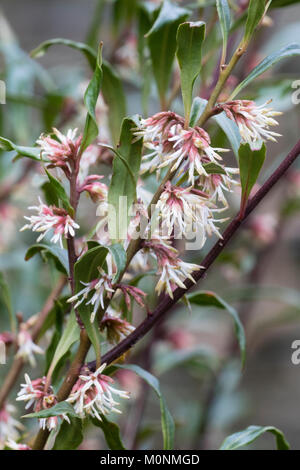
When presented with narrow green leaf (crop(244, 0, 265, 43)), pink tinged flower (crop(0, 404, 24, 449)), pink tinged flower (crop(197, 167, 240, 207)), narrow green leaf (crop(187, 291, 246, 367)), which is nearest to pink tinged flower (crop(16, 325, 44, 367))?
pink tinged flower (crop(0, 404, 24, 449))

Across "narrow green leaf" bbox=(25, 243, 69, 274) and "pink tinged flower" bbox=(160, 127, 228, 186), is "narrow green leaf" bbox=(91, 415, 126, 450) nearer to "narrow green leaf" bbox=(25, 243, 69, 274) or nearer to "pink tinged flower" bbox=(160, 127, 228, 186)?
"narrow green leaf" bbox=(25, 243, 69, 274)

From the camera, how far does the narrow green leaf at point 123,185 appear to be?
56cm

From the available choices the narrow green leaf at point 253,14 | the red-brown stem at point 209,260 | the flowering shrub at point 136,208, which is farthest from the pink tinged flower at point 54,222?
the narrow green leaf at point 253,14

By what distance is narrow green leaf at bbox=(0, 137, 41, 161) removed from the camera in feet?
1.78

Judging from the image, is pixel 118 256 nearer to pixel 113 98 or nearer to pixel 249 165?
pixel 249 165

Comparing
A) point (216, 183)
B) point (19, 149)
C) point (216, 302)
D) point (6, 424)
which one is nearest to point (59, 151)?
point (19, 149)

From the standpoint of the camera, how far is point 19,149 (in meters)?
0.55

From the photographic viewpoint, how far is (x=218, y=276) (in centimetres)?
185

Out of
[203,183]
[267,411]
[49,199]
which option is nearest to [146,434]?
[49,199]

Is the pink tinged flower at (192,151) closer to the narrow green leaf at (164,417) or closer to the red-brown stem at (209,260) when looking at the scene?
the red-brown stem at (209,260)

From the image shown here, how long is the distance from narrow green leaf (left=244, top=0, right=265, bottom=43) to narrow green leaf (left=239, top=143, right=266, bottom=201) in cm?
10

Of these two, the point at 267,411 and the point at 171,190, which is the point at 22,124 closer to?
the point at 171,190

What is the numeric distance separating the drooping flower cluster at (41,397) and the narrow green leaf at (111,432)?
0.06m

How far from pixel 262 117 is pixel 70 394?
28 centimetres
